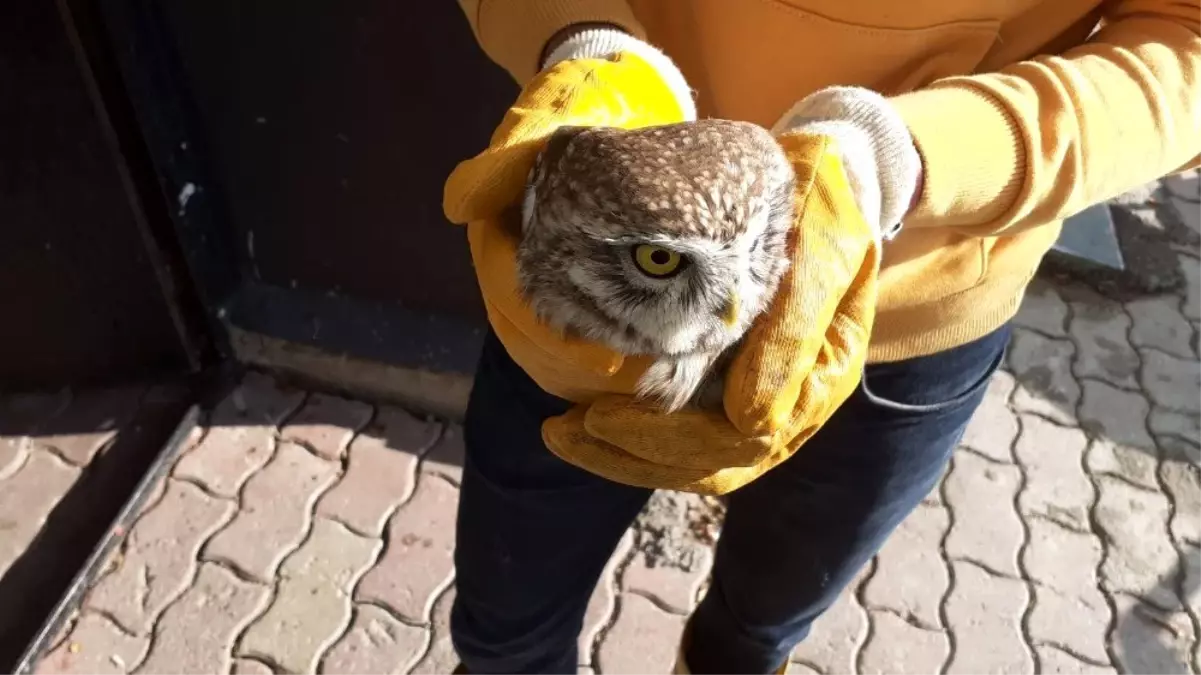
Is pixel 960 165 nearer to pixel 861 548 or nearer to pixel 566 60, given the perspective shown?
pixel 566 60

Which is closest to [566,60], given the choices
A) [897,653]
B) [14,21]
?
[14,21]

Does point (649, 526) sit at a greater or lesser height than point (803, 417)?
lesser

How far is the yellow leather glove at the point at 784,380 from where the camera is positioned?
84 centimetres

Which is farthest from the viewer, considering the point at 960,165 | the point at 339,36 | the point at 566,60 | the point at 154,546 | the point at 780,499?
the point at 154,546

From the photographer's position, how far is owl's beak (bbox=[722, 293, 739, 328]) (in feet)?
2.62

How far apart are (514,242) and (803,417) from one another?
1.06 ft

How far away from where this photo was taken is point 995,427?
8.45ft

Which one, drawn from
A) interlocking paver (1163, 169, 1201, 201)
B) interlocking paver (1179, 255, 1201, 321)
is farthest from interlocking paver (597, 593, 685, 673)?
interlocking paver (1163, 169, 1201, 201)

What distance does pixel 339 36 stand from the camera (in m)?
1.84

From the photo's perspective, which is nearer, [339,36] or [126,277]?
[339,36]

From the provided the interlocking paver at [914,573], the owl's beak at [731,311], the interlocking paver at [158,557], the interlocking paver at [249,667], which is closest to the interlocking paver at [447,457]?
the interlocking paver at [158,557]

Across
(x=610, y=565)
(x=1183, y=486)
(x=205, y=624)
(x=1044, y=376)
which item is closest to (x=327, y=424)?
(x=205, y=624)

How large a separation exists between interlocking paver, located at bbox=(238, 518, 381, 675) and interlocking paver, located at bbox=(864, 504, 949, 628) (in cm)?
117

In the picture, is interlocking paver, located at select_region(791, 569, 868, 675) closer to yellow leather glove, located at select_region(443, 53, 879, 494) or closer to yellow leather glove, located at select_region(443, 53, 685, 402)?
yellow leather glove, located at select_region(443, 53, 879, 494)
